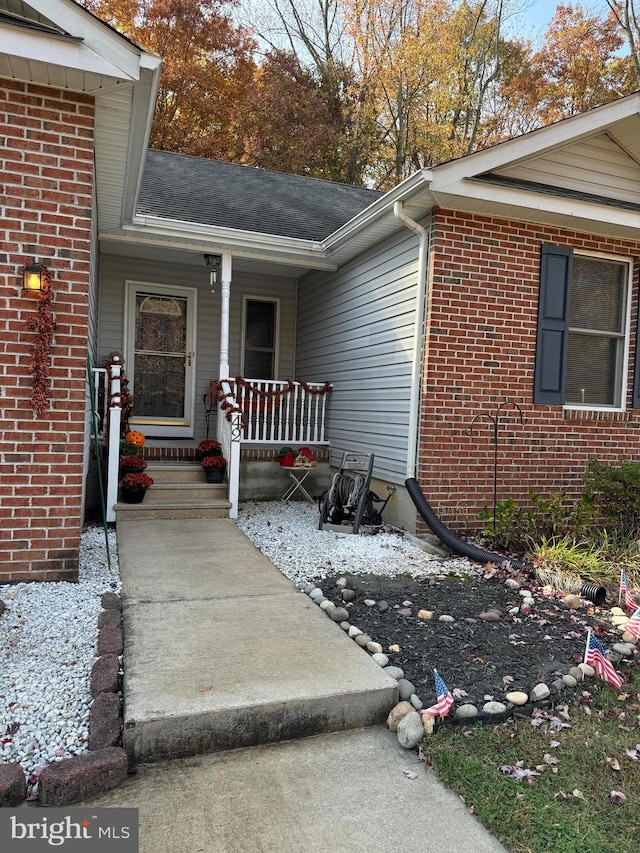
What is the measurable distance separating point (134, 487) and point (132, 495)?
0.31 ft

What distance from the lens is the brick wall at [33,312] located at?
12.5 feet

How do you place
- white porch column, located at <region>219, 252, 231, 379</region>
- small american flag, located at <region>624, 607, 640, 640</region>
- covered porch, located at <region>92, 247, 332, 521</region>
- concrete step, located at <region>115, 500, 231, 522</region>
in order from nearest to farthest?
small american flag, located at <region>624, 607, 640, 640</region>, concrete step, located at <region>115, 500, 231, 522</region>, white porch column, located at <region>219, 252, 231, 379</region>, covered porch, located at <region>92, 247, 332, 521</region>

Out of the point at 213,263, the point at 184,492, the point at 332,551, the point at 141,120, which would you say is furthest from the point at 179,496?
the point at 141,120

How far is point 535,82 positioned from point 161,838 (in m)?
20.6

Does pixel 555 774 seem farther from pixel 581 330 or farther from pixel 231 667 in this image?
pixel 581 330

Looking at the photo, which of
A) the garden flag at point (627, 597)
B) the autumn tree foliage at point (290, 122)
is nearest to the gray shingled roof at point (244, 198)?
the garden flag at point (627, 597)

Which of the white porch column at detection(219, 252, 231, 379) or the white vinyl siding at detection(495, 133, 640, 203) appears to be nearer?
the white vinyl siding at detection(495, 133, 640, 203)

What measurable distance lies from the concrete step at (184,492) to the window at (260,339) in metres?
2.76

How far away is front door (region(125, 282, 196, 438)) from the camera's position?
8156mm

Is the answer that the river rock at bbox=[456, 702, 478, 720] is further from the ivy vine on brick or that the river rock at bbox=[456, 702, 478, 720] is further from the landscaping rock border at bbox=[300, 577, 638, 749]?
the ivy vine on brick

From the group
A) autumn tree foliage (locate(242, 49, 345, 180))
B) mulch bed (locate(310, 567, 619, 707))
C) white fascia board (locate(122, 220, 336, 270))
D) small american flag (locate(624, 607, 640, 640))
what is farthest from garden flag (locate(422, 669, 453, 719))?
autumn tree foliage (locate(242, 49, 345, 180))

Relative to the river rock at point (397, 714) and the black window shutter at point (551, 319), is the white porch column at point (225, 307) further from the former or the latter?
the river rock at point (397, 714)

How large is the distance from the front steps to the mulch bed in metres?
2.21

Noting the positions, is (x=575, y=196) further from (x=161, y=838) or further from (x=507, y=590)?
(x=161, y=838)
